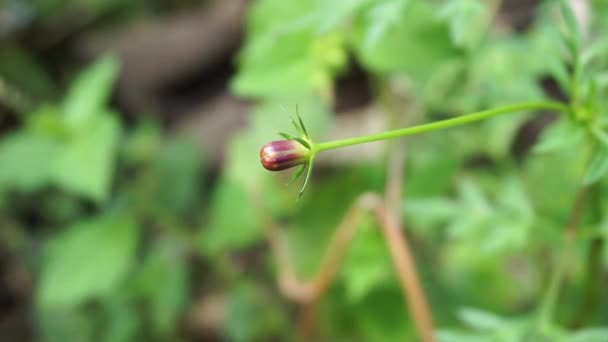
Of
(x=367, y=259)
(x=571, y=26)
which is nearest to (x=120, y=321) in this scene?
(x=367, y=259)

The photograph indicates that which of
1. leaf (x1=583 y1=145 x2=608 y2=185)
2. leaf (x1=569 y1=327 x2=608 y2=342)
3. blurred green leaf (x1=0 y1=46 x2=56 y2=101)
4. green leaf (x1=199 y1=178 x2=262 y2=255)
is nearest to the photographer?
leaf (x1=583 y1=145 x2=608 y2=185)

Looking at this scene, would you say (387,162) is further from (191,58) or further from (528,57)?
(191,58)

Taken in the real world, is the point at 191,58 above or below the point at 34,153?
above

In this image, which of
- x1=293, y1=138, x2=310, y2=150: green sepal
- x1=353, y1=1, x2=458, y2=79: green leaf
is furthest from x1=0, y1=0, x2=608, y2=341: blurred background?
x1=293, y1=138, x2=310, y2=150: green sepal

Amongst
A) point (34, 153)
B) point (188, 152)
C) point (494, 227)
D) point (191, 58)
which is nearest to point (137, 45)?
point (191, 58)

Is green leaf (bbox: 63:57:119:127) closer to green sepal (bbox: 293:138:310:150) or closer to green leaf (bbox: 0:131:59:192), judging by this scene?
green leaf (bbox: 0:131:59:192)

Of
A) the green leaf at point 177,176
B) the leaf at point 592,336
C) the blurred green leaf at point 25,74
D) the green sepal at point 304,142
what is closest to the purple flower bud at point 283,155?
the green sepal at point 304,142
